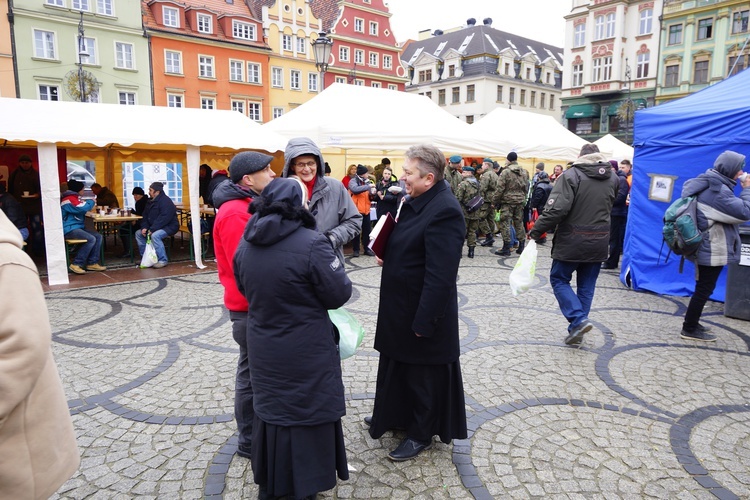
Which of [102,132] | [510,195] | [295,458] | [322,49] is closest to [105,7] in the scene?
[322,49]

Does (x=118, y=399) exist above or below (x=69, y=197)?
below

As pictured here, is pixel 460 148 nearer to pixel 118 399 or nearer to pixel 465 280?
pixel 465 280

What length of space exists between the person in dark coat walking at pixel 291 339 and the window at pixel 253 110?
35.0 metres

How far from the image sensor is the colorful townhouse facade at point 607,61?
4244cm

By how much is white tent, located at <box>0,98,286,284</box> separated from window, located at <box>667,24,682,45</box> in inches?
1671

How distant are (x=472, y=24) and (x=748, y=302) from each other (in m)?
60.3

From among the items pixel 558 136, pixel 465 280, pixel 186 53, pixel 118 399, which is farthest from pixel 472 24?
pixel 118 399

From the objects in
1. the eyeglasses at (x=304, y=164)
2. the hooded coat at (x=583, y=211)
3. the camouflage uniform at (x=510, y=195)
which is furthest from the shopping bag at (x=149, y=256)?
the hooded coat at (x=583, y=211)

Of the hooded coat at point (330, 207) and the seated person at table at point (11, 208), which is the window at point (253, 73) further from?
the hooded coat at point (330, 207)

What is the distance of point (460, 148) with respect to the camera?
1104cm

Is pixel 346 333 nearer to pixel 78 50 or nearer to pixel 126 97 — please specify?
pixel 78 50

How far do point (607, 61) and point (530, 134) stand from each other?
36067 millimetres

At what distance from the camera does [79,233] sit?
27.9ft

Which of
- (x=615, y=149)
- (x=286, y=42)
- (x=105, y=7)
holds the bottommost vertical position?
(x=615, y=149)
